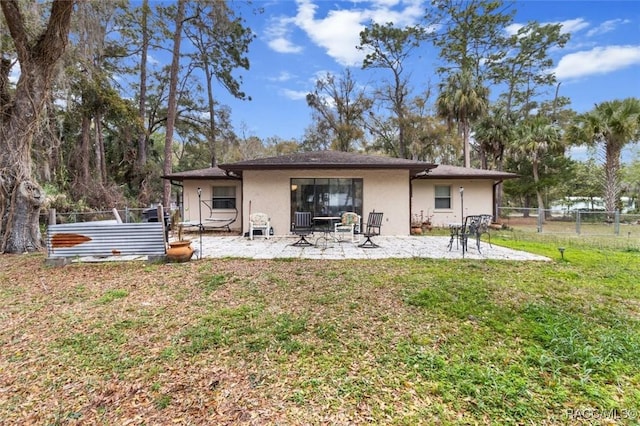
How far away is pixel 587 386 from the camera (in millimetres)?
2260

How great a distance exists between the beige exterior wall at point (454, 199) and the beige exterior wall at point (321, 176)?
312 cm

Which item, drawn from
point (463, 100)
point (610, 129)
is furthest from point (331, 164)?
point (610, 129)

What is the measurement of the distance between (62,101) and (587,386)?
14718 millimetres

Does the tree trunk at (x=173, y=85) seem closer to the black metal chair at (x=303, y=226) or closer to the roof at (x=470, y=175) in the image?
the black metal chair at (x=303, y=226)

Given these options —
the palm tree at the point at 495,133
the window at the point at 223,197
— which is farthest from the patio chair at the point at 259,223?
the palm tree at the point at 495,133

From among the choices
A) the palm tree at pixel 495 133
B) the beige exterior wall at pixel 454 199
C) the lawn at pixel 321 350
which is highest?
the palm tree at pixel 495 133

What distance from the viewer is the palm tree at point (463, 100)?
16.1 meters

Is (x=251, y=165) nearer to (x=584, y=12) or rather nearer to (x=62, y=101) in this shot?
(x=62, y=101)

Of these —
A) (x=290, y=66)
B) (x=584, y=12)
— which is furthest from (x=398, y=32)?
(x=584, y=12)

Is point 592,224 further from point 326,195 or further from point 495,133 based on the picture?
point 326,195

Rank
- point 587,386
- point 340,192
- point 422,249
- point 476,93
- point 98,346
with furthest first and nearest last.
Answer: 1. point 476,93
2. point 340,192
3. point 422,249
4. point 98,346
5. point 587,386

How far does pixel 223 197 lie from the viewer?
12633 mm

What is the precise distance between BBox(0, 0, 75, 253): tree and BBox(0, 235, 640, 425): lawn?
3292mm

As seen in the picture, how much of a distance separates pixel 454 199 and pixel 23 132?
14.4 metres
